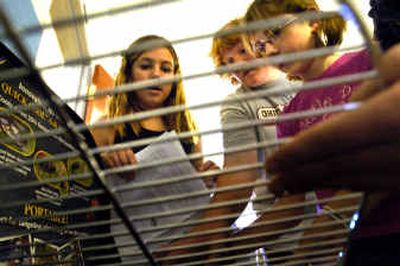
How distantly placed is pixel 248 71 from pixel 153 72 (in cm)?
16

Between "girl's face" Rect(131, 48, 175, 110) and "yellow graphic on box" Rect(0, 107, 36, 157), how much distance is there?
0.75ft

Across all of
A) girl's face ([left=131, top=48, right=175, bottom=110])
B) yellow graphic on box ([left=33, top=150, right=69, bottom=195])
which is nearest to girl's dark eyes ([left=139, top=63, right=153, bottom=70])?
girl's face ([left=131, top=48, right=175, bottom=110])

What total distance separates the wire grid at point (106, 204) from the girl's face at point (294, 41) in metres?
0.23

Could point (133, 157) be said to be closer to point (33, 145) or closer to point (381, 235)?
point (33, 145)

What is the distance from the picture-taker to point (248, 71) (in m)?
0.90

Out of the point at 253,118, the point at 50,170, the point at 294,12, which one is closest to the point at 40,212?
the point at 50,170

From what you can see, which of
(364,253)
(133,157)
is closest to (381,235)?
(364,253)

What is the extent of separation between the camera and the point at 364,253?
1.79ft

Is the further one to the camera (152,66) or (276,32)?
(152,66)

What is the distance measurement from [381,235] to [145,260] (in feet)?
0.81

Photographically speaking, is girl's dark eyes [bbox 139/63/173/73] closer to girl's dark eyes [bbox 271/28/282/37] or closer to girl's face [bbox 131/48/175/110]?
girl's face [bbox 131/48/175/110]

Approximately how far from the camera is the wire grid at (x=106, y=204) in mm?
411

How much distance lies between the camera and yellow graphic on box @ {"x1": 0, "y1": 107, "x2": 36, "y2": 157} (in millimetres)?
596

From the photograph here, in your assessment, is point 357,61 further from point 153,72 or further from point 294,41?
point 153,72
